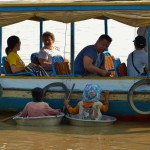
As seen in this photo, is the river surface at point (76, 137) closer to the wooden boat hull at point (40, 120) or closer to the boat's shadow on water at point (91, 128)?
the boat's shadow on water at point (91, 128)

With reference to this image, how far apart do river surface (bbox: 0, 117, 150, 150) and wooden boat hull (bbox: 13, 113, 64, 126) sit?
108mm

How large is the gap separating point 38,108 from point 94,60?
1.53 metres

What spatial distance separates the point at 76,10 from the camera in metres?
12.5

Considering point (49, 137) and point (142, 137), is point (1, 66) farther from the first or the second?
point (142, 137)

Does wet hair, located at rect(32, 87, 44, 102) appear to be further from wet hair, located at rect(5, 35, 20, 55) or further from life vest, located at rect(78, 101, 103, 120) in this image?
wet hair, located at rect(5, 35, 20, 55)

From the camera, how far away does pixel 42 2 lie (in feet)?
42.0

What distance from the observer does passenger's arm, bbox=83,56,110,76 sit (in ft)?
41.6

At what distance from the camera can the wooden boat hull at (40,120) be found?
1230 cm

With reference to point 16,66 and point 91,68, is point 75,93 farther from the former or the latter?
point 16,66

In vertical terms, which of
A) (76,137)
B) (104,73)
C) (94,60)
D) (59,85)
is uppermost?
(94,60)

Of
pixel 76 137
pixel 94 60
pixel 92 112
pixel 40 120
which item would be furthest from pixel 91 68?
pixel 76 137

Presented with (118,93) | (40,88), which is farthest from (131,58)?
(40,88)

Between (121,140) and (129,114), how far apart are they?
4.88ft

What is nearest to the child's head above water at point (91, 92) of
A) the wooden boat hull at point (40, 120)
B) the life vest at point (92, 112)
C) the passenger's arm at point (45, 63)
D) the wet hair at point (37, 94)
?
the life vest at point (92, 112)
